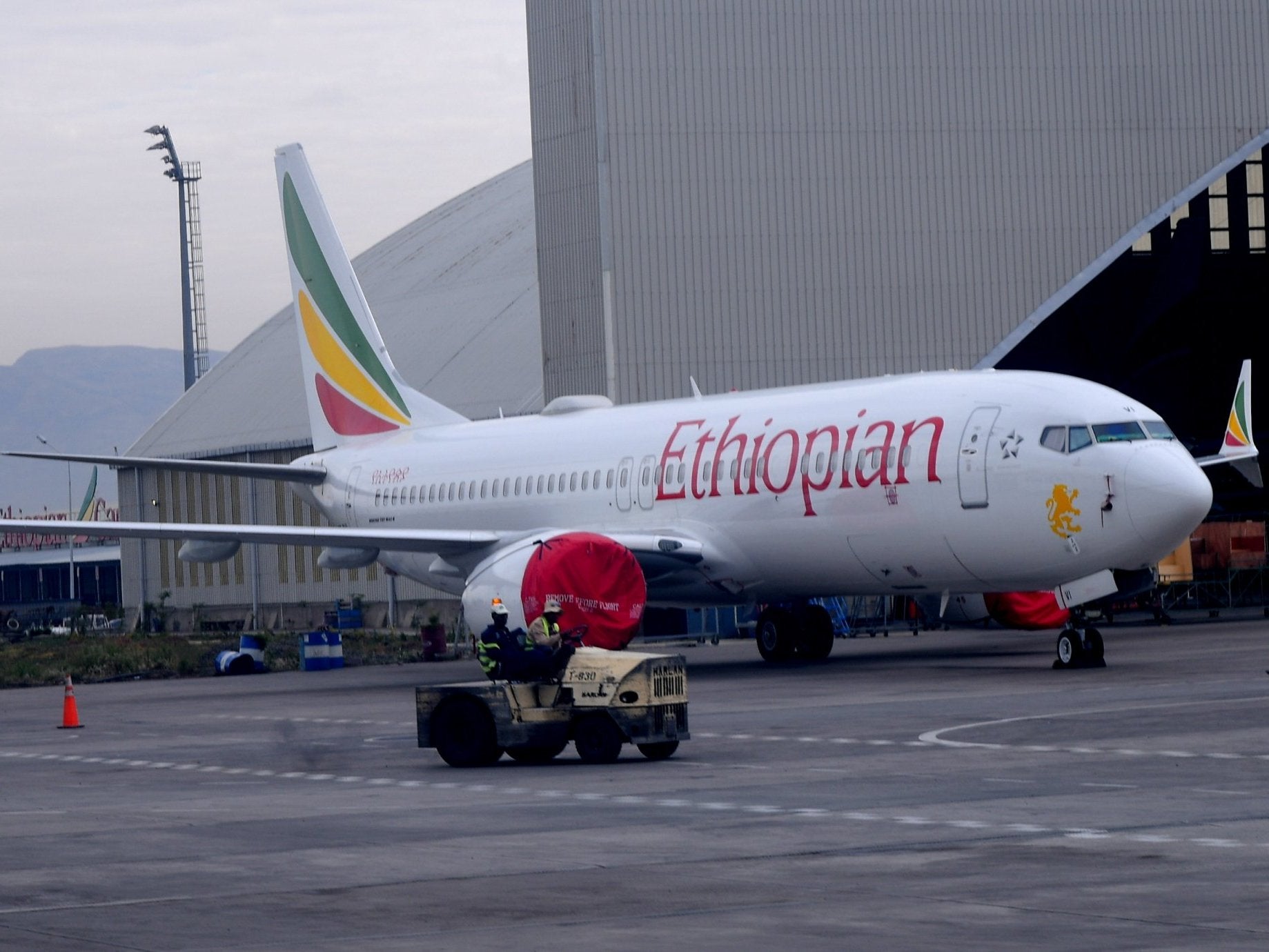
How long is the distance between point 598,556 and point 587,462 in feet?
17.3

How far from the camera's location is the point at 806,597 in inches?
1312

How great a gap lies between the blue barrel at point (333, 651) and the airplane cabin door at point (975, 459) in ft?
55.5

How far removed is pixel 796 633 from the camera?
36.0 metres

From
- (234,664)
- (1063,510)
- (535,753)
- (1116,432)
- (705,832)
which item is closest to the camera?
(705,832)

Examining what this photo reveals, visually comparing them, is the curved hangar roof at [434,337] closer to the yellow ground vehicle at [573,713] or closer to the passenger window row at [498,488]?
the passenger window row at [498,488]

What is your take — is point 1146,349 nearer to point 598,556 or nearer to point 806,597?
point 806,597

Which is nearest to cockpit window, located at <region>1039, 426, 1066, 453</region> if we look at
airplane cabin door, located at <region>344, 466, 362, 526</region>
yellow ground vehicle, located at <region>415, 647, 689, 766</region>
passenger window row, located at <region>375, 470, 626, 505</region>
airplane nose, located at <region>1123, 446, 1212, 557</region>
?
airplane nose, located at <region>1123, 446, 1212, 557</region>

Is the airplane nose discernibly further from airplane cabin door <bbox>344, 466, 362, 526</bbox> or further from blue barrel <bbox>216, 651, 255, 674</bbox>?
blue barrel <bbox>216, 651, 255, 674</bbox>

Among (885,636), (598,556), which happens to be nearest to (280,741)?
(598,556)

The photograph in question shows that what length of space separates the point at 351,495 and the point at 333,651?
315 cm

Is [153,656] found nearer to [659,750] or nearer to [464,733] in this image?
[464,733]

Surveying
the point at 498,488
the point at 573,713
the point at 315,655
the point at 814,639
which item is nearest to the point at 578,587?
the point at 814,639

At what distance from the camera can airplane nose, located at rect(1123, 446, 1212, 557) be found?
2698 cm

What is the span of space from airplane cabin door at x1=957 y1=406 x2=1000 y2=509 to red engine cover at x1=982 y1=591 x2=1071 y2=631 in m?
7.75
